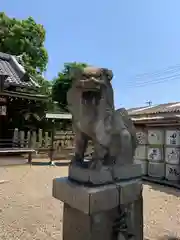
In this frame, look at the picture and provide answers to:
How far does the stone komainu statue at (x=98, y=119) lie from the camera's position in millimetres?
2303

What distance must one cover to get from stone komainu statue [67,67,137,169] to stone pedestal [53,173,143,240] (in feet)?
0.92

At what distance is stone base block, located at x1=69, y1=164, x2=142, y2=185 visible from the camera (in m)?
2.34

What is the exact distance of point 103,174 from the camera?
2.38 metres

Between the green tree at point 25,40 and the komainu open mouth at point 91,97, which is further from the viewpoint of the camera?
the green tree at point 25,40

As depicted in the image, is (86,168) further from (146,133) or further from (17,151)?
(17,151)

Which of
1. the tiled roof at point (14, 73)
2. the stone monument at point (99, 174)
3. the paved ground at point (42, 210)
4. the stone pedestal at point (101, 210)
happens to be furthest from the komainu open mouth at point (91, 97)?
the tiled roof at point (14, 73)

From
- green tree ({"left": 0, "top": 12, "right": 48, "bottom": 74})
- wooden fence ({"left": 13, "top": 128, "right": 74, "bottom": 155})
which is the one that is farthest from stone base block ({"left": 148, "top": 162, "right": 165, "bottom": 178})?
Result: green tree ({"left": 0, "top": 12, "right": 48, "bottom": 74})

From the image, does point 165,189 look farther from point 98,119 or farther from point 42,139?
point 42,139

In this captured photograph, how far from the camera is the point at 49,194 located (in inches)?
253

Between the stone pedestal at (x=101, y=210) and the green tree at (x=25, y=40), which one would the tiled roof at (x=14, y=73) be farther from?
the stone pedestal at (x=101, y=210)

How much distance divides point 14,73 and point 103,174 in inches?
517

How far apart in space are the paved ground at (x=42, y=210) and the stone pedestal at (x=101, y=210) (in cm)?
168

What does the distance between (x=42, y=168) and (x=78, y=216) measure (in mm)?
8069

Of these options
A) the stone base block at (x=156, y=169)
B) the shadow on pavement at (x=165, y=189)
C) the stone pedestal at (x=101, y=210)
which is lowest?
the shadow on pavement at (x=165, y=189)
